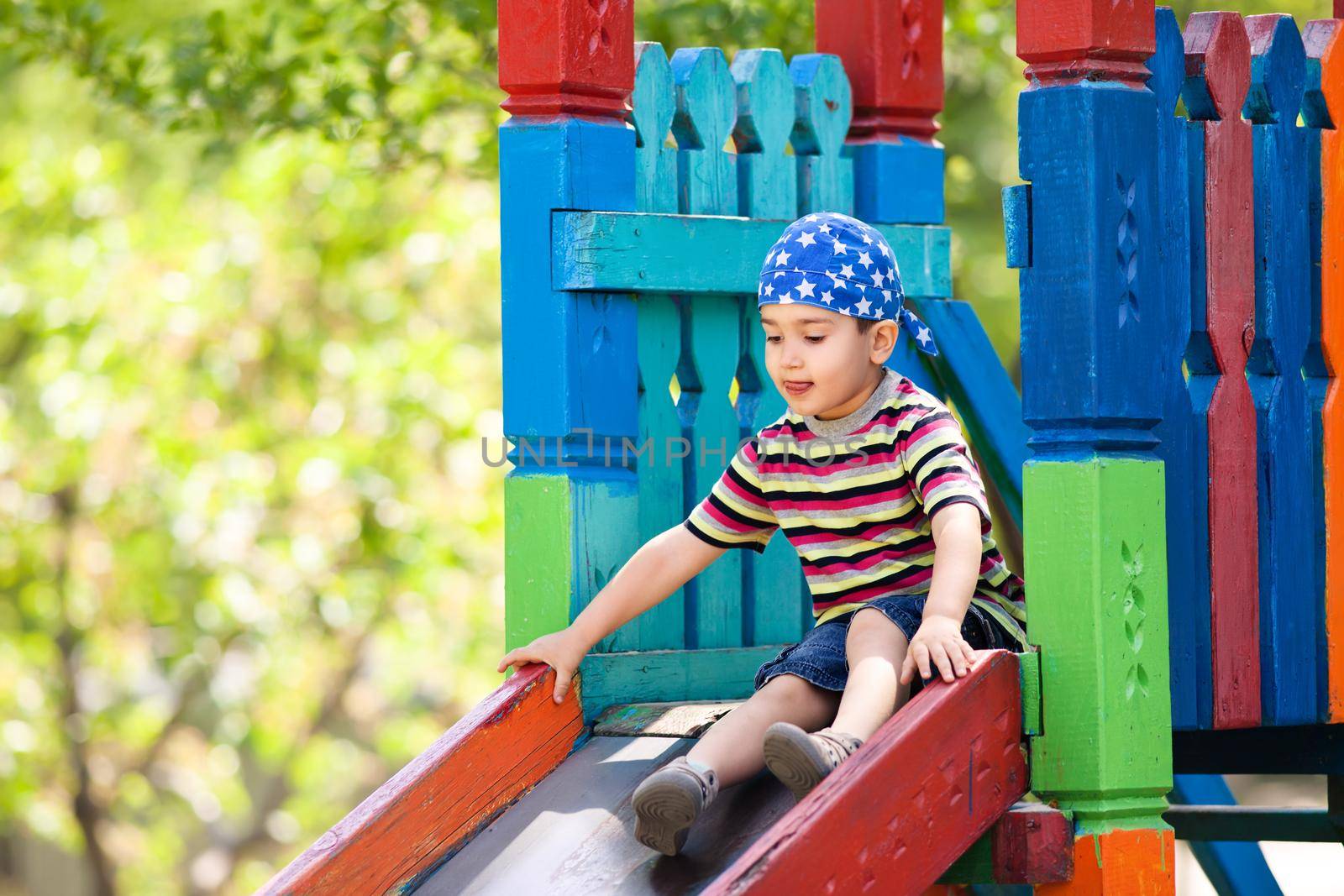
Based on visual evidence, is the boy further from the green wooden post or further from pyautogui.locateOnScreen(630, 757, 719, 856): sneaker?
the green wooden post

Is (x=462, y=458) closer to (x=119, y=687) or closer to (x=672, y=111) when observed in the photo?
(x=119, y=687)

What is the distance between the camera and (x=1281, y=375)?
3.06 meters

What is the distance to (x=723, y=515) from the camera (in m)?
3.17

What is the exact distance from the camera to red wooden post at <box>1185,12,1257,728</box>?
293cm

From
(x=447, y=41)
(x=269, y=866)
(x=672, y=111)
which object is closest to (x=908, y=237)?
(x=672, y=111)


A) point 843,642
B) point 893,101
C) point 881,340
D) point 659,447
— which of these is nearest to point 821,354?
point 881,340

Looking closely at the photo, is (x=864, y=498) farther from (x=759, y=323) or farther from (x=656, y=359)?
(x=759, y=323)

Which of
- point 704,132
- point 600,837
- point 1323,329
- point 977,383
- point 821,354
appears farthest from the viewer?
point 977,383

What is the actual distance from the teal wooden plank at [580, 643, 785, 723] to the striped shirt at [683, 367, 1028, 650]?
0.32 m

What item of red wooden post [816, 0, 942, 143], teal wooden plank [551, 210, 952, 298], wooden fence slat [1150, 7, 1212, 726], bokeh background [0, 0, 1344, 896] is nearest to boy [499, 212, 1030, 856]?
wooden fence slat [1150, 7, 1212, 726]

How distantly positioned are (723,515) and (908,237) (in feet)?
3.56

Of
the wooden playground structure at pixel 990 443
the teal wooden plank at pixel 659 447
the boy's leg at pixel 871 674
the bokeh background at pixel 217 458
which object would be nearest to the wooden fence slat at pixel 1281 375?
the wooden playground structure at pixel 990 443

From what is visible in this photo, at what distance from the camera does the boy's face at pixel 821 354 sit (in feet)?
9.87

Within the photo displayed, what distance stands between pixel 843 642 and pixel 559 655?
1.74 ft
